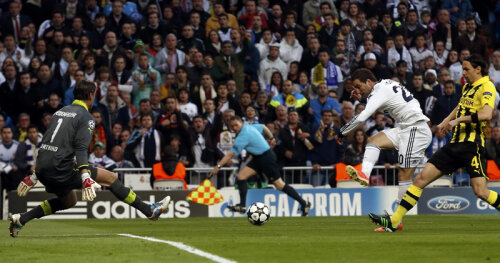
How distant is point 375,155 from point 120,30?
1179 cm

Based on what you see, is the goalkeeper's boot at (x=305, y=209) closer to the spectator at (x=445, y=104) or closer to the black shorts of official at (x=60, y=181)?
the spectator at (x=445, y=104)

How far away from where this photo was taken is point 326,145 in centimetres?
2097

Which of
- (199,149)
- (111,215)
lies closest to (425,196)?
(199,149)

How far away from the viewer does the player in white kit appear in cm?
1241

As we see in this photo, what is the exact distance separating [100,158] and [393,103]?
919 cm

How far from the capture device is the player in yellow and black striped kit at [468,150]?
1151 cm

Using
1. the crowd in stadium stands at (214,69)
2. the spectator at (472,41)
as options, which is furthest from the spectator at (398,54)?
the spectator at (472,41)

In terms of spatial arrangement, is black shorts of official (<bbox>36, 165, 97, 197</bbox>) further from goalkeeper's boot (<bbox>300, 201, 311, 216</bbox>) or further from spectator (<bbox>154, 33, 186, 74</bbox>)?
spectator (<bbox>154, 33, 186, 74</bbox>)

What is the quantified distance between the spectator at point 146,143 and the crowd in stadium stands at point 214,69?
2 centimetres

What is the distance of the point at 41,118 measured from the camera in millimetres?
20734

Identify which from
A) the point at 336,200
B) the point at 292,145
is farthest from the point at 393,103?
the point at 292,145

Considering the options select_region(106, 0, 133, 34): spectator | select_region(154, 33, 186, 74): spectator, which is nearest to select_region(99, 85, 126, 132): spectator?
select_region(154, 33, 186, 74): spectator

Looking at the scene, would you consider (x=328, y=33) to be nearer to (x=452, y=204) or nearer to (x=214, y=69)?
(x=214, y=69)

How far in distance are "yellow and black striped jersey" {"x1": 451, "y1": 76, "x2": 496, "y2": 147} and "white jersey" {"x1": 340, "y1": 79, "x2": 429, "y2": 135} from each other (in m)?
0.97
